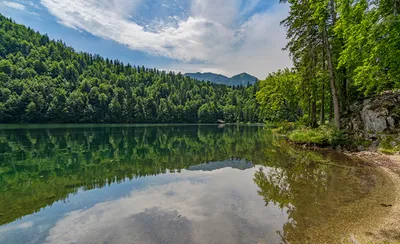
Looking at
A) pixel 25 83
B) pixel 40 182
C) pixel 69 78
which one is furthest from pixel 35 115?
pixel 40 182

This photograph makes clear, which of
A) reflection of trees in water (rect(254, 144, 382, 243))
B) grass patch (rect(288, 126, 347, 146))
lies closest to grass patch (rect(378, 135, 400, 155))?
grass patch (rect(288, 126, 347, 146))

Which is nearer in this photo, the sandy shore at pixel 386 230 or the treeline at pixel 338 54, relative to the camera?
the sandy shore at pixel 386 230

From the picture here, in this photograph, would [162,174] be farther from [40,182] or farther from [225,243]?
[225,243]

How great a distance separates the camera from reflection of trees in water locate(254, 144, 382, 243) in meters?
5.29

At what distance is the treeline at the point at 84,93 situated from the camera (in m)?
82.9

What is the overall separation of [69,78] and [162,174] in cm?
13163

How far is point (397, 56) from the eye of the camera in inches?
416

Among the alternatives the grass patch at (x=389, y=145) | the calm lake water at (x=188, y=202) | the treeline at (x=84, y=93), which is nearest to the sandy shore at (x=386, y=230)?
the calm lake water at (x=188, y=202)

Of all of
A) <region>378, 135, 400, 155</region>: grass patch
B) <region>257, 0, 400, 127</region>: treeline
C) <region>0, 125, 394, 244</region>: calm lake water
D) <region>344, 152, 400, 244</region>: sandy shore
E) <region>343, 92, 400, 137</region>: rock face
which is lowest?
<region>0, 125, 394, 244</region>: calm lake water

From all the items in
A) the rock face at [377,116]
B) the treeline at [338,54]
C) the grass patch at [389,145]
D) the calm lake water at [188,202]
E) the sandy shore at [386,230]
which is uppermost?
the treeline at [338,54]

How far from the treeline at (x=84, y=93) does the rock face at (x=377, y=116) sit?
155 feet

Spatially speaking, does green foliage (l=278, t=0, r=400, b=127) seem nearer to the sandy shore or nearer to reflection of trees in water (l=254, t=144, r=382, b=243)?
reflection of trees in water (l=254, t=144, r=382, b=243)

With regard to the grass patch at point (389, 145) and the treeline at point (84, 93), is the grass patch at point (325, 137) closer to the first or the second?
the grass patch at point (389, 145)

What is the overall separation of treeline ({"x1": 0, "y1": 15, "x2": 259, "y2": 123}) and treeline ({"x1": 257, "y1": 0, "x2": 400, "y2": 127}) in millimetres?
38504
